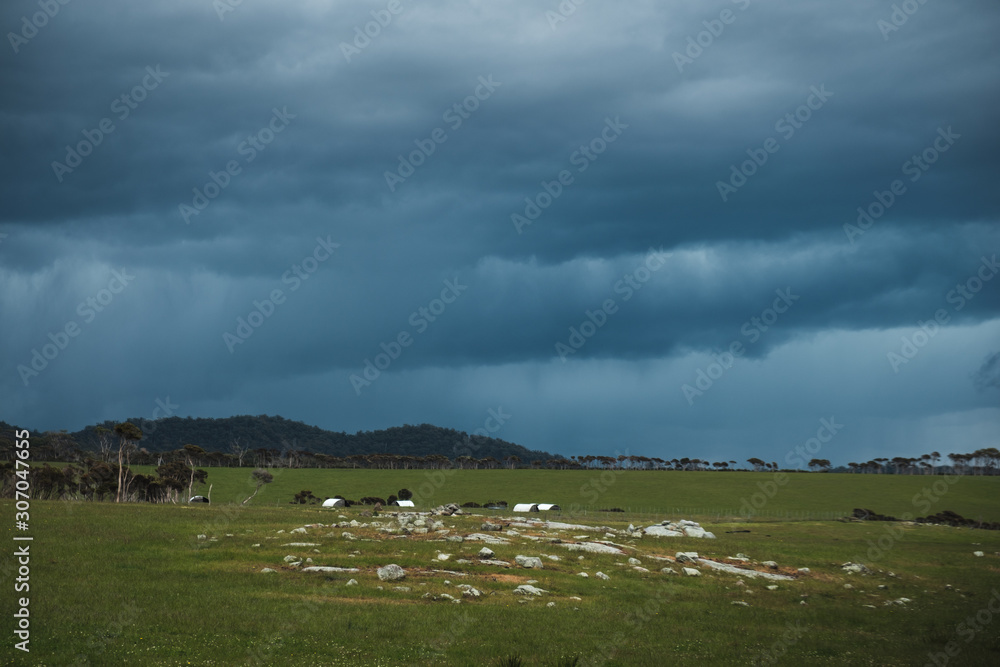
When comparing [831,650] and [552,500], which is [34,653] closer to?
[831,650]

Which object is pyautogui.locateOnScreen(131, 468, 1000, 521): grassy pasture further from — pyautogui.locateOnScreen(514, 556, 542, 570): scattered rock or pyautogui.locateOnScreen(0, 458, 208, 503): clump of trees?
pyautogui.locateOnScreen(514, 556, 542, 570): scattered rock

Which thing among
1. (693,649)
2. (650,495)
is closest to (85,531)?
(693,649)

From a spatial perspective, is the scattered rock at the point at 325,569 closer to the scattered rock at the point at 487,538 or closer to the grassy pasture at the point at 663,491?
the scattered rock at the point at 487,538

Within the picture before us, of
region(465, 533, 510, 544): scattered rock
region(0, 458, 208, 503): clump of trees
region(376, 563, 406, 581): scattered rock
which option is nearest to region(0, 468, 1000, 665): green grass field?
region(376, 563, 406, 581): scattered rock

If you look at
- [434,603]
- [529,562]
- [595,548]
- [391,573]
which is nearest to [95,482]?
[595,548]

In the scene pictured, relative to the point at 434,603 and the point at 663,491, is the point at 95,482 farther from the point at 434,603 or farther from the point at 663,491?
the point at 663,491

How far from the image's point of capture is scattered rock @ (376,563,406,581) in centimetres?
4012

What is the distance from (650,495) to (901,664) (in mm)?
135574

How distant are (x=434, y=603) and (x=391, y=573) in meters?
5.28

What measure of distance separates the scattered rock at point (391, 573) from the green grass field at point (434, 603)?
64cm

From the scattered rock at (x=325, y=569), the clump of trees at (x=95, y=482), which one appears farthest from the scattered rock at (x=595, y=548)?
the clump of trees at (x=95, y=482)

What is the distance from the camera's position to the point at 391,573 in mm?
40344

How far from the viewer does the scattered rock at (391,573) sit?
40.1m

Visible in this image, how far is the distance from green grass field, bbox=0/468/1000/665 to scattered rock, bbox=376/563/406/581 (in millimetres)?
636
